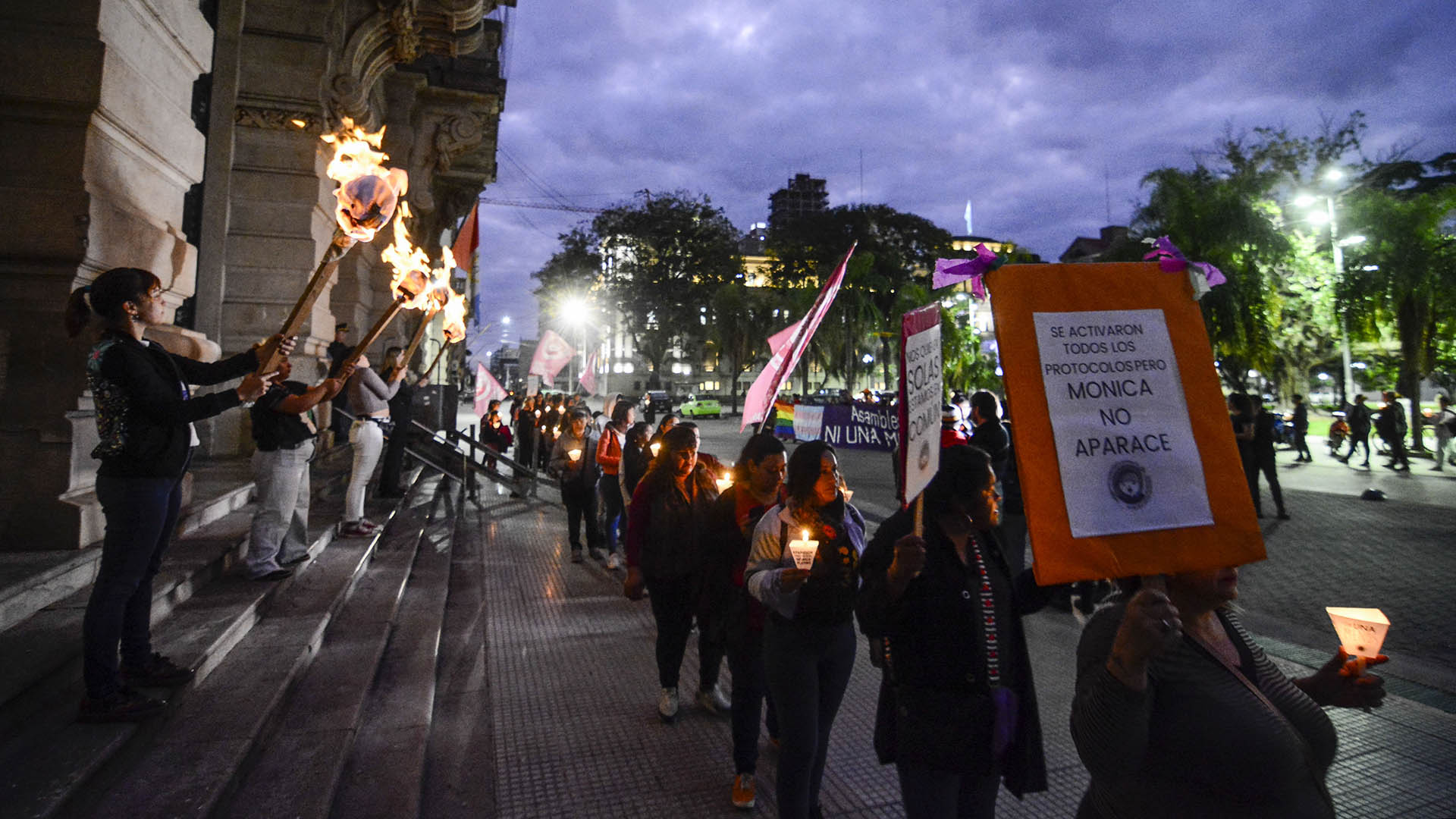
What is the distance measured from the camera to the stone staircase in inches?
105

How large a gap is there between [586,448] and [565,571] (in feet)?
4.51

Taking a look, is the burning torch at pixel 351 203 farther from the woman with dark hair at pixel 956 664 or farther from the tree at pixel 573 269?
the tree at pixel 573 269

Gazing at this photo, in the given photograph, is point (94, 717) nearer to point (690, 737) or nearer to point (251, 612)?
point (251, 612)

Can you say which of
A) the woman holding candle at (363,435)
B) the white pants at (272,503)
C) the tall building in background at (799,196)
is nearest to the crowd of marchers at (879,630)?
the white pants at (272,503)

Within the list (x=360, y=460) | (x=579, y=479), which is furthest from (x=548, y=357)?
(x=360, y=460)

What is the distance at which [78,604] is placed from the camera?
365 cm

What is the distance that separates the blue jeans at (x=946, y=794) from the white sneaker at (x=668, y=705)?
2.05 meters

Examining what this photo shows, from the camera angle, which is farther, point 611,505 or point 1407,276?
point 1407,276

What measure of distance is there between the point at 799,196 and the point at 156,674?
135 m

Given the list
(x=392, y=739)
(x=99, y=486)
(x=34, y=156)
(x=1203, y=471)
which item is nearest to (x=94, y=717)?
(x=99, y=486)

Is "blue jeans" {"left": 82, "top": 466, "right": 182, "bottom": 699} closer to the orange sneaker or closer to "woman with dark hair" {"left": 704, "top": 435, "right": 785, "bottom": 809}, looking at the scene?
"woman with dark hair" {"left": 704, "top": 435, "right": 785, "bottom": 809}

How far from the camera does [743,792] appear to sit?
326 cm

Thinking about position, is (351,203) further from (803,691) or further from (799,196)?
(799,196)

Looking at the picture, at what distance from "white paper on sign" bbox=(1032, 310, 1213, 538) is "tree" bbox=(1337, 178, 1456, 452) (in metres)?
24.3
